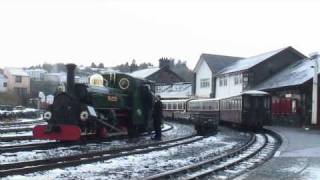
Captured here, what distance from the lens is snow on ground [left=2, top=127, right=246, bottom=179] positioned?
11.1 metres

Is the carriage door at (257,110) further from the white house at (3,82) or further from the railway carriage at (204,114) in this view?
the white house at (3,82)

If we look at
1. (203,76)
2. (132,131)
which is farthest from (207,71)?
(132,131)

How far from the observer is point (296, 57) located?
5281 cm

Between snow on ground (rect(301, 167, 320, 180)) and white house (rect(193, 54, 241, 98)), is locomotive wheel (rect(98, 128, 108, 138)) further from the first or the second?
white house (rect(193, 54, 241, 98))

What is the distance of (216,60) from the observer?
63312mm

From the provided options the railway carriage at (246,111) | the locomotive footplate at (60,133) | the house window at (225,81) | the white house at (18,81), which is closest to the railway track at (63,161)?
the locomotive footplate at (60,133)

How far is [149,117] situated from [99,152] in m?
8.92

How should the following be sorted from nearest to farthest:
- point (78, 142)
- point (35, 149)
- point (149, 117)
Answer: point (35, 149), point (78, 142), point (149, 117)

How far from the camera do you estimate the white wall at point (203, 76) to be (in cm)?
6209

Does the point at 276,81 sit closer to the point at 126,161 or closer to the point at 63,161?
the point at 126,161

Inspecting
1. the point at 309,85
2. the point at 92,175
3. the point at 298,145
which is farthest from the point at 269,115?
the point at 92,175

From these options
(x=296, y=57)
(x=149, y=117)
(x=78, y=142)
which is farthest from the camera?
(x=296, y=57)

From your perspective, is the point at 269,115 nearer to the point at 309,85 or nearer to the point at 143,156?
the point at 309,85

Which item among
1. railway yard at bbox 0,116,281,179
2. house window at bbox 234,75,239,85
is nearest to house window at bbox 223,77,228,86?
house window at bbox 234,75,239,85
